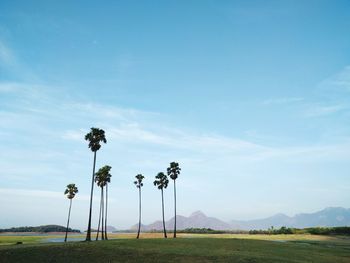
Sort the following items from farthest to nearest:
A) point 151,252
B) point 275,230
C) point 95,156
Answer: point 275,230 → point 95,156 → point 151,252

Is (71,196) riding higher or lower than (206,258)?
higher

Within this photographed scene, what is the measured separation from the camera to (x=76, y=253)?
4284 cm

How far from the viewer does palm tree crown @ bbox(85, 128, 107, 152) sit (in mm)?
85812

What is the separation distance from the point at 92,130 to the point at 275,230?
9396 centimetres

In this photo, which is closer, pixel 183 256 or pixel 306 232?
pixel 183 256

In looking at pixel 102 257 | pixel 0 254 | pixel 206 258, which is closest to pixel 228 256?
pixel 206 258

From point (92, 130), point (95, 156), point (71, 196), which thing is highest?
point (92, 130)

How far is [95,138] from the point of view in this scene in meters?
86.2

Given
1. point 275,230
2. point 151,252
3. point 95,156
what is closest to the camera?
point 151,252

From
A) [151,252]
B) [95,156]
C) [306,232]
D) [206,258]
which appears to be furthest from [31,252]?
[306,232]

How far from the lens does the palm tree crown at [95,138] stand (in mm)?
85812

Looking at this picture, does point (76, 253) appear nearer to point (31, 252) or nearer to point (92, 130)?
point (31, 252)

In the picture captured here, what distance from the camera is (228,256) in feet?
137

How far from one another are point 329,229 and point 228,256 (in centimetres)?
9715
